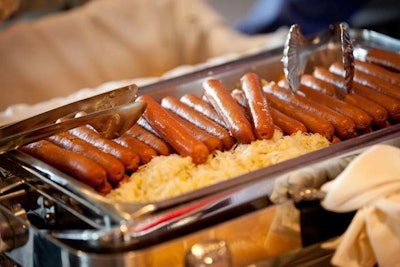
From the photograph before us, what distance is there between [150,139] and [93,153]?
146 millimetres

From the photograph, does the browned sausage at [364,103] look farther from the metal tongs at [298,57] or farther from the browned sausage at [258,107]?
the browned sausage at [258,107]

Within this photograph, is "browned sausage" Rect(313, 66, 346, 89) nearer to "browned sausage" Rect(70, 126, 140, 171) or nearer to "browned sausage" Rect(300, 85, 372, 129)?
"browned sausage" Rect(300, 85, 372, 129)

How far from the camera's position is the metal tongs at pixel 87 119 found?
169 centimetres

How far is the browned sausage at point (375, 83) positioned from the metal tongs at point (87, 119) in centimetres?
56

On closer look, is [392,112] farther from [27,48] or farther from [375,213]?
[27,48]

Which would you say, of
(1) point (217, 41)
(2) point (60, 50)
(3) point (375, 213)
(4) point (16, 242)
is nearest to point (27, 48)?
(2) point (60, 50)

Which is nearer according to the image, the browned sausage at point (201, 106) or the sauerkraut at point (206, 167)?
the sauerkraut at point (206, 167)

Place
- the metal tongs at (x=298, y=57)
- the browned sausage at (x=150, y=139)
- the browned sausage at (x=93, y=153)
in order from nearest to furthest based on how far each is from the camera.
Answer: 1. the browned sausage at (x=93, y=153)
2. the browned sausage at (x=150, y=139)
3. the metal tongs at (x=298, y=57)

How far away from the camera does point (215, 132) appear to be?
1.78m

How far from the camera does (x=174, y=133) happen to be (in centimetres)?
175

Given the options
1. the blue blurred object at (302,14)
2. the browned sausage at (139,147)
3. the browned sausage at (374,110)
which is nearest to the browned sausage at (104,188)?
the browned sausage at (139,147)

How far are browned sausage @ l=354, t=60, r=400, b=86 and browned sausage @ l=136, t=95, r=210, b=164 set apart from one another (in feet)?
1.84

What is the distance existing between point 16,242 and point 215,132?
0.48m

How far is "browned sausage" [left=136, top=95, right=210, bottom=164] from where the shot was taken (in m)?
1.69
